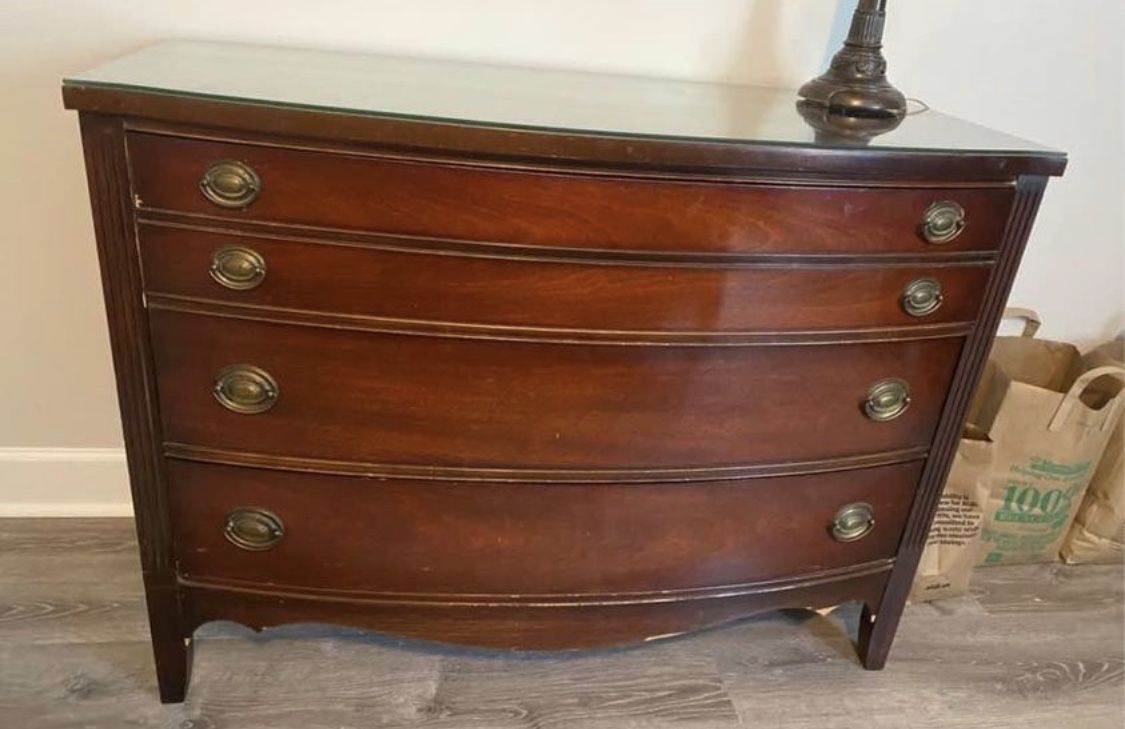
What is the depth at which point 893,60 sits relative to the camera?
1618mm

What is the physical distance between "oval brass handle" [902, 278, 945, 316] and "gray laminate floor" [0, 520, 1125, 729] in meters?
0.74

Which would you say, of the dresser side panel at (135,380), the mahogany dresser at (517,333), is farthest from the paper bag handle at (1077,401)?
the dresser side panel at (135,380)

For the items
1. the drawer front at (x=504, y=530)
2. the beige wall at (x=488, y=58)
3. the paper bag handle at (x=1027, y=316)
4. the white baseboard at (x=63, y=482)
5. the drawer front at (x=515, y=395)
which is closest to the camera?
the drawer front at (x=515, y=395)

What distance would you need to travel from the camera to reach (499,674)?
1.48 metres

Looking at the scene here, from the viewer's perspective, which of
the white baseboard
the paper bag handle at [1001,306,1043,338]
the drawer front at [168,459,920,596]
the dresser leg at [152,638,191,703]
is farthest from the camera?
the paper bag handle at [1001,306,1043,338]

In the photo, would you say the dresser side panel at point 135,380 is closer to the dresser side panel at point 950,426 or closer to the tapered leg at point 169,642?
the tapered leg at point 169,642

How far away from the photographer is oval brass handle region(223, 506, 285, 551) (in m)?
1.20

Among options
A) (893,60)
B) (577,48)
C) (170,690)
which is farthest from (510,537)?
(893,60)

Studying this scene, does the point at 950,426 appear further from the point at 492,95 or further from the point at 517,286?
the point at 492,95

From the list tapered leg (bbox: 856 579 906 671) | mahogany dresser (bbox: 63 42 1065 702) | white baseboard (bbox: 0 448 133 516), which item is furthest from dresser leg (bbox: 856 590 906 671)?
white baseboard (bbox: 0 448 133 516)

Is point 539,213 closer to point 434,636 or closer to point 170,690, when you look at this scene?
point 434,636

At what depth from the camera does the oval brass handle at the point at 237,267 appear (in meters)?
1.03

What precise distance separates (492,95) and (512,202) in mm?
228

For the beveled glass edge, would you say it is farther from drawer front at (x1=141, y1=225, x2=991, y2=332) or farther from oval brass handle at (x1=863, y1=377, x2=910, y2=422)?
oval brass handle at (x1=863, y1=377, x2=910, y2=422)
